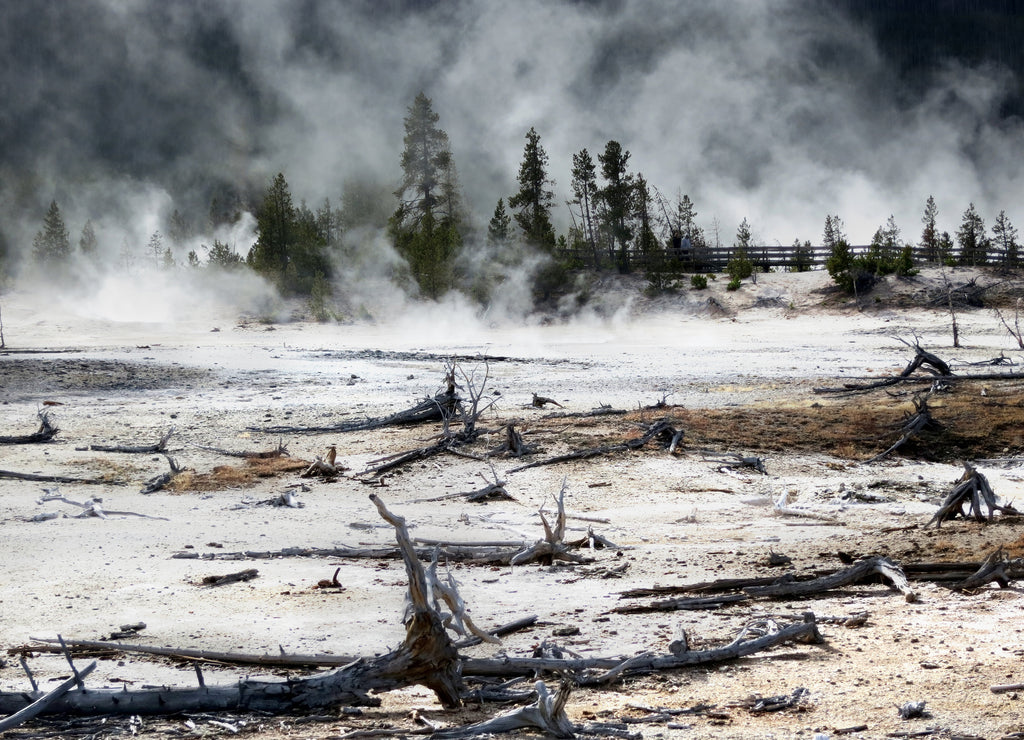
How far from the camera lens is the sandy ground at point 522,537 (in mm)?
4176

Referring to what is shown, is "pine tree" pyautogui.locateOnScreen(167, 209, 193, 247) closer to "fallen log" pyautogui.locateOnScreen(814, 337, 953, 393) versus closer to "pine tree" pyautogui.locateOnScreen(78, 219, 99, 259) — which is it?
"pine tree" pyautogui.locateOnScreen(78, 219, 99, 259)

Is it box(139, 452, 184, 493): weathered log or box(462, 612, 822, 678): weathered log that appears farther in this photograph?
box(139, 452, 184, 493): weathered log

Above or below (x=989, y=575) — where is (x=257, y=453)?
above

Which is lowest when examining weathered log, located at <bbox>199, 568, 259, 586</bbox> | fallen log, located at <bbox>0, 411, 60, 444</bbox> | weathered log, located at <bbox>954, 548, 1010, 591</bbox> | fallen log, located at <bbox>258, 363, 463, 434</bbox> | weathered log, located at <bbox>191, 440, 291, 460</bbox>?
weathered log, located at <bbox>954, 548, 1010, 591</bbox>

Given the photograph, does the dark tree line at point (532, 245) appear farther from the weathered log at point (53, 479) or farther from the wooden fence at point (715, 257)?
the weathered log at point (53, 479)

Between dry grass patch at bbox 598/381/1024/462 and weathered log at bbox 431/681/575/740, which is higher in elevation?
weathered log at bbox 431/681/575/740

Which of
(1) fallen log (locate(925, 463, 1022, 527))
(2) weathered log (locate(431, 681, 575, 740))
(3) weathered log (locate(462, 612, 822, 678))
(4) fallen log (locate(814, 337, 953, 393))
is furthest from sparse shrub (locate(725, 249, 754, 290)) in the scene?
(2) weathered log (locate(431, 681, 575, 740))

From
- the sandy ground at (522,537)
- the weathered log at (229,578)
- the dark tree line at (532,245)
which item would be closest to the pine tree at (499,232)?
the dark tree line at (532,245)

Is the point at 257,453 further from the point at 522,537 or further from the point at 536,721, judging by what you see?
the point at 536,721

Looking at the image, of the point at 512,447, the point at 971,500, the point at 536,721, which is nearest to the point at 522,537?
the point at 971,500

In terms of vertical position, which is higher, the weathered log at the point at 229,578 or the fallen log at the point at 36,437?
the fallen log at the point at 36,437

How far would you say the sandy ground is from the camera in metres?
4.18

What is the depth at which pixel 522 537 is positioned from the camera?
7.95 metres

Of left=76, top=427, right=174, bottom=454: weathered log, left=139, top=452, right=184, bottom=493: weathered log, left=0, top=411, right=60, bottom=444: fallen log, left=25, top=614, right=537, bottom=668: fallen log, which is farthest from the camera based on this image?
left=0, top=411, right=60, bottom=444: fallen log
